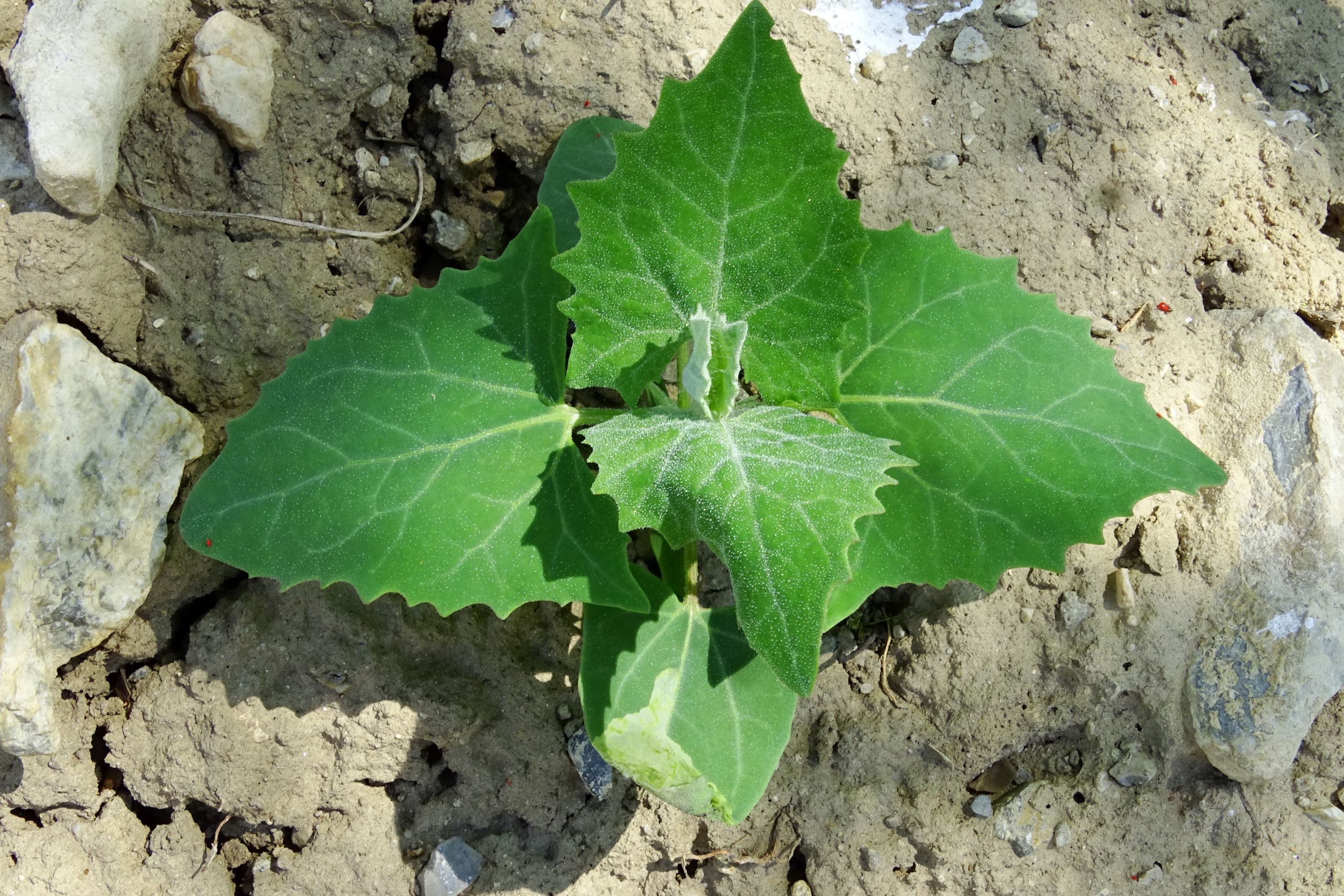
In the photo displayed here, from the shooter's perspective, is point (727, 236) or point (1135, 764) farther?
point (1135, 764)

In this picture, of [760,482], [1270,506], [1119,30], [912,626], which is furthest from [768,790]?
[1119,30]

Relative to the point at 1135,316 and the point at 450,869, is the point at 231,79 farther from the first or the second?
the point at 1135,316

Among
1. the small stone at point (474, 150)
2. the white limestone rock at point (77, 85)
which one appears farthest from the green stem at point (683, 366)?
the white limestone rock at point (77, 85)

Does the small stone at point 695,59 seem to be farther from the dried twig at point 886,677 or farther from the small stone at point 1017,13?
the dried twig at point 886,677

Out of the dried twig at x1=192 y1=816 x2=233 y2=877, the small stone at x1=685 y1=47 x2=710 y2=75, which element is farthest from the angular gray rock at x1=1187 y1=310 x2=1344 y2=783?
the dried twig at x1=192 y1=816 x2=233 y2=877

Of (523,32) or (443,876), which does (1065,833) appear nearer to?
(443,876)

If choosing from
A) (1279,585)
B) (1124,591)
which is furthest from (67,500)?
(1279,585)
